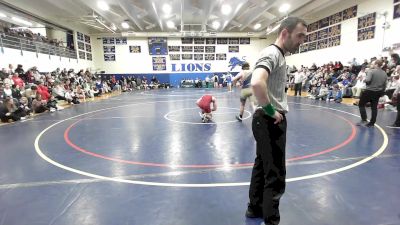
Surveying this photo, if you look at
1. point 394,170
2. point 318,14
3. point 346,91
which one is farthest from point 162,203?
point 318,14

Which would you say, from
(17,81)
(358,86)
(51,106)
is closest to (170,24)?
(17,81)

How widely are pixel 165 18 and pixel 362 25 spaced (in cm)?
1446

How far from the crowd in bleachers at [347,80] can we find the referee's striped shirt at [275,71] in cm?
981

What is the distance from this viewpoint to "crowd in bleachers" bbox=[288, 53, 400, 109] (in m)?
11.3

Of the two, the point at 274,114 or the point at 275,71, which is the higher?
the point at 275,71

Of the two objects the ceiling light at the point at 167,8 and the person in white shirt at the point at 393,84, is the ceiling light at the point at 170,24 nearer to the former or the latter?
the ceiling light at the point at 167,8

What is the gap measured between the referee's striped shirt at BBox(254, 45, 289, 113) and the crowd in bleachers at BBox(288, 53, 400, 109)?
981 centimetres

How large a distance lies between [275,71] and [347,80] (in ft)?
49.3

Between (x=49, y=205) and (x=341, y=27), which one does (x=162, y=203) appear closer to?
(x=49, y=205)

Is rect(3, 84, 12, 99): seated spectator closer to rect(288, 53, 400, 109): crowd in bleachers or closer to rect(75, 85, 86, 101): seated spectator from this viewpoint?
rect(75, 85, 86, 101): seated spectator

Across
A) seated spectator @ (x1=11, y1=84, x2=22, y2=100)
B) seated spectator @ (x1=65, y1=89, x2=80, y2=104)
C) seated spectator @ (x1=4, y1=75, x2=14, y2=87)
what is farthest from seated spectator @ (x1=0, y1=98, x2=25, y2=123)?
seated spectator @ (x1=65, y1=89, x2=80, y2=104)

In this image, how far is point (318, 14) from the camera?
21.6m

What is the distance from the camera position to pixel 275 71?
2441 millimetres

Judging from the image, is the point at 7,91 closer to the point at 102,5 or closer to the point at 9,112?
the point at 9,112
